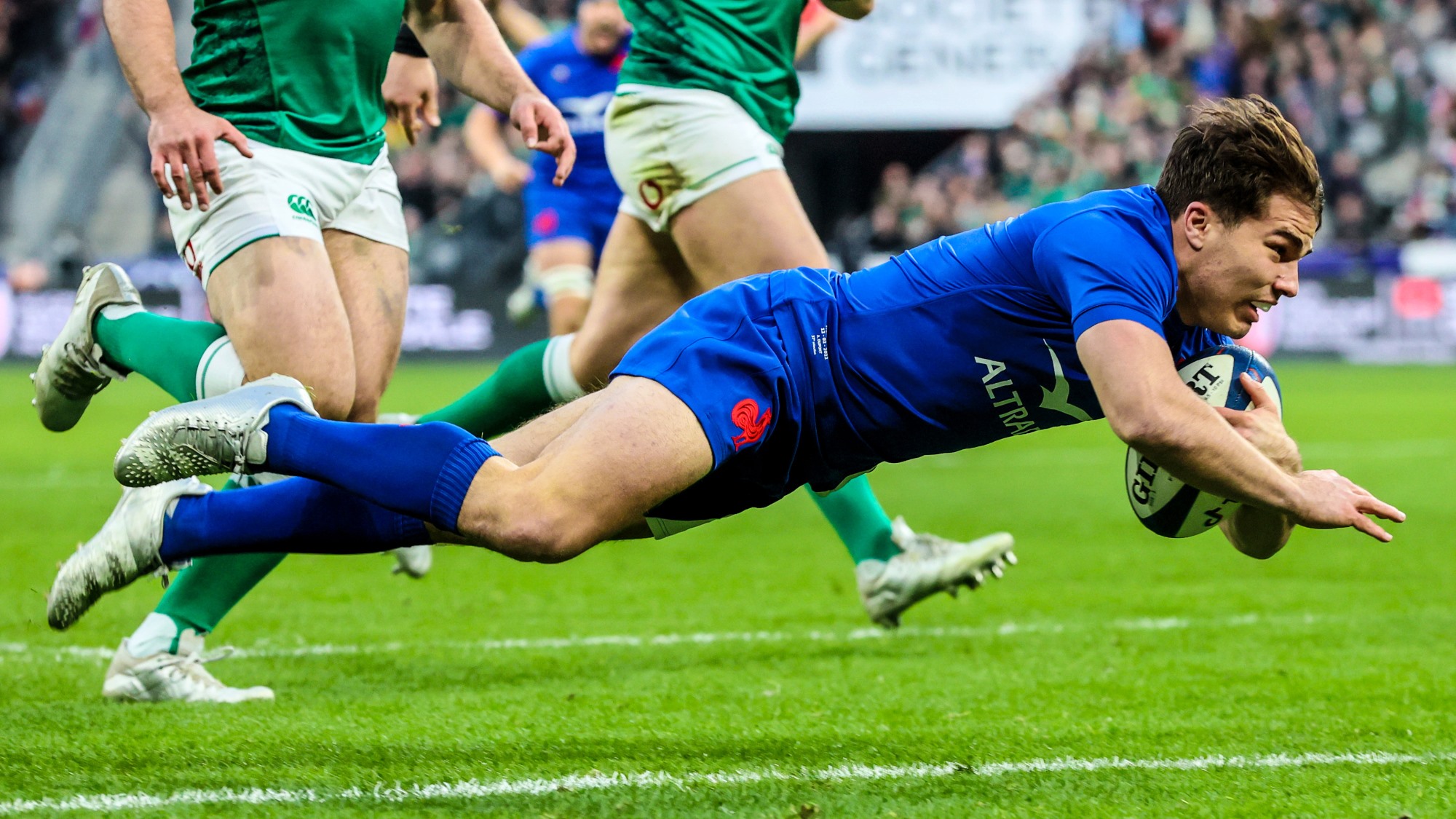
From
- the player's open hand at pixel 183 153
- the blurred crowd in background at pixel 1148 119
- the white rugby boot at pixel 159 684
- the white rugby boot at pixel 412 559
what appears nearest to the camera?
the player's open hand at pixel 183 153

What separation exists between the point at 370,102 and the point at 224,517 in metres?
1.43

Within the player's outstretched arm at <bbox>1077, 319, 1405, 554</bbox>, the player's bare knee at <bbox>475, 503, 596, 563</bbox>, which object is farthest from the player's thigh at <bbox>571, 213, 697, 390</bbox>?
the player's outstretched arm at <bbox>1077, 319, 1405, 554</bbox>

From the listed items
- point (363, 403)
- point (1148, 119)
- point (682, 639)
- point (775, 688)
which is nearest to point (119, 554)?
point (363, 403)

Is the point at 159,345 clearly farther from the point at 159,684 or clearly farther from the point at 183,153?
the point at 159,684

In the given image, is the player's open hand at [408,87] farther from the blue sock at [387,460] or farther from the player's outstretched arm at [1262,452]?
the player's outstretched arm at [1262,452]

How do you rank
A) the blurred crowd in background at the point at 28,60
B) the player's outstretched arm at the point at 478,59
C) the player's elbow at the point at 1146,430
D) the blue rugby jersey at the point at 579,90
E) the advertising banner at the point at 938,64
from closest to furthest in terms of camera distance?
the player's elbow at the point at 1146,430 < the player's outstretched arm at the point at 478,59 < the blue rugby jersey at the point at 579,90 < the blurred crowd in background at the point at 28,60 < the advertising banner at the point at 938,64

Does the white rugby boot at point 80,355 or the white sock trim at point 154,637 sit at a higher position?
the white rugby boot at point 80,355

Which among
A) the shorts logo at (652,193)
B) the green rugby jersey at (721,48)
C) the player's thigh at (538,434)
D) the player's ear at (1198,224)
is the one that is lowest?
the shorts logo at (652,193)

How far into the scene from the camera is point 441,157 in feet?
76.6

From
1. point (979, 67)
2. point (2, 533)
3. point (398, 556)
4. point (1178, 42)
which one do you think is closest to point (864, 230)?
point (979, 67)

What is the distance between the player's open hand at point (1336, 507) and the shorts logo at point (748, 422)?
3.53 feet

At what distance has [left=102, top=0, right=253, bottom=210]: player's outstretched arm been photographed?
383 centimetres

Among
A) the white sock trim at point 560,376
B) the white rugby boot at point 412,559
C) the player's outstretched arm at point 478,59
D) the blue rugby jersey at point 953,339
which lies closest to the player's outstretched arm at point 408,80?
the player's outstretched arm at point 478,59

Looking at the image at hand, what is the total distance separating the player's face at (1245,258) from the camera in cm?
335
